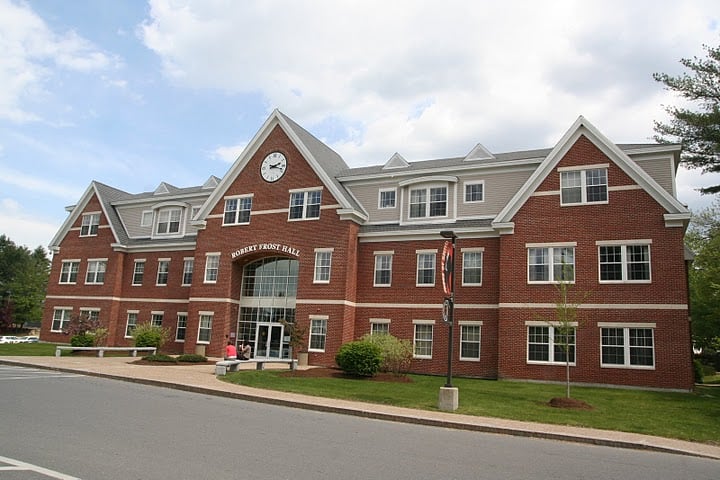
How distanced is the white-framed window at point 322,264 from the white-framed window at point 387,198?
392 centimetres

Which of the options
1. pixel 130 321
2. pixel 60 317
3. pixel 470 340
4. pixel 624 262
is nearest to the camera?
pixel 624 262

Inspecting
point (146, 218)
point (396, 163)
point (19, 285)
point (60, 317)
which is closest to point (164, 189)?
point (146, 218)

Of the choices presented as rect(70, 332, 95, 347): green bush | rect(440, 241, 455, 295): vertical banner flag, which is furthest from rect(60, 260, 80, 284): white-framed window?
rect(440, 241, 455, 295): vertical banner flag

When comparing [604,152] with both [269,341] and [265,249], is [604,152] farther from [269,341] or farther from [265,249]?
[269,341]

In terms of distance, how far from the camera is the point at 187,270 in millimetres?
35906

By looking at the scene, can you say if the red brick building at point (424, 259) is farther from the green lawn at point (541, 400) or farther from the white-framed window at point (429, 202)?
the green lawn at point (541, 400)

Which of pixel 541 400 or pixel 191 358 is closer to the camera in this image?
pixel 541 400

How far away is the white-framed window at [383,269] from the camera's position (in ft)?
95.4

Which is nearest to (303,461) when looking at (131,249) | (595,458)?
(595,458)

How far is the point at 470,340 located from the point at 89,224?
95.6 feet

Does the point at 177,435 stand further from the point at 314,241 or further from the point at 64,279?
the point at 64,279

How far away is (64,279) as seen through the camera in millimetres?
40750

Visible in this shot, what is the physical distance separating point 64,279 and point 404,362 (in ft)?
94.7

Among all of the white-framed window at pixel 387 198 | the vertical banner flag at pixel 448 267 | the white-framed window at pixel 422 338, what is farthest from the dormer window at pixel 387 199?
the vertical banner flag at pixel 448 267
